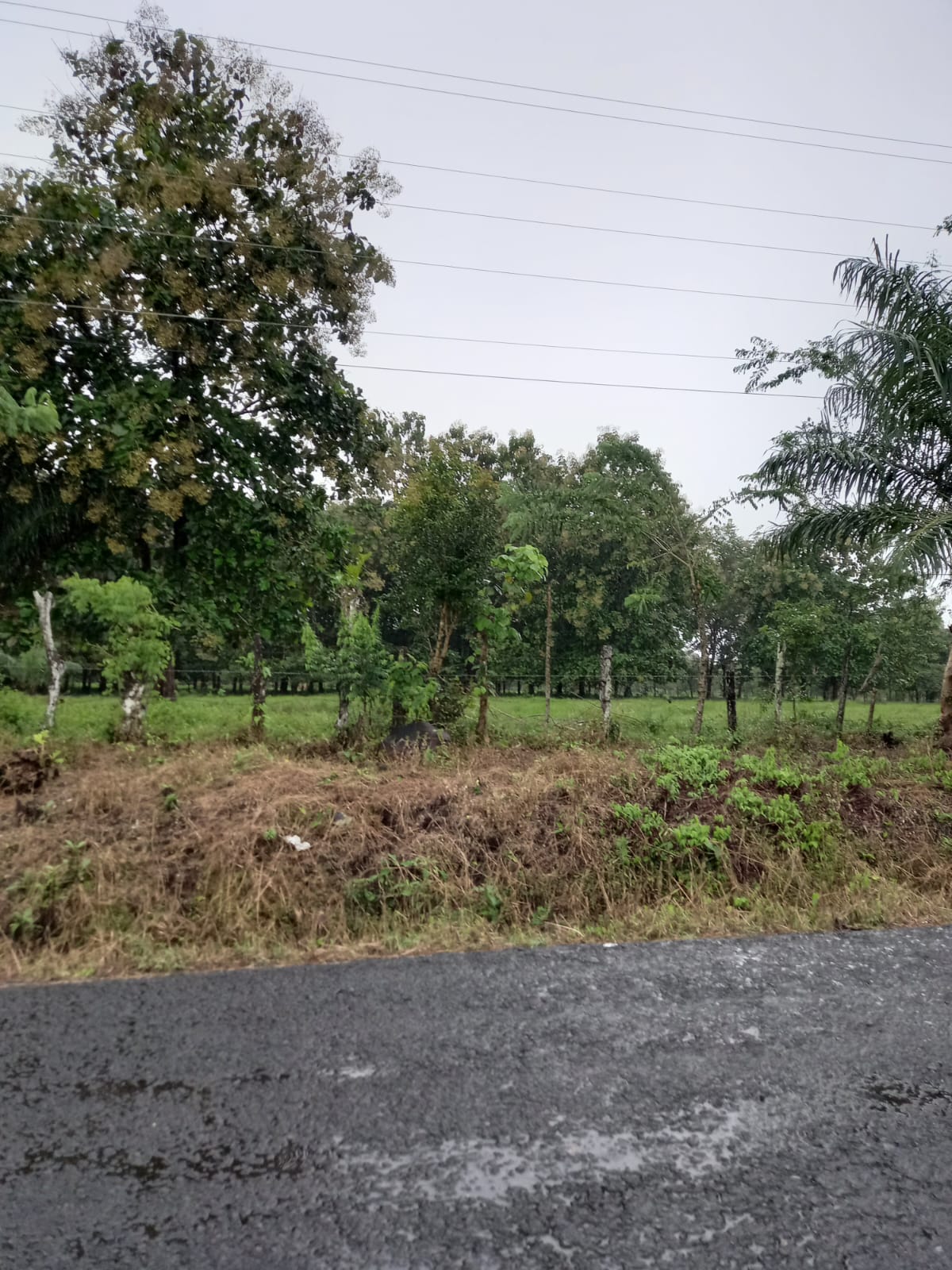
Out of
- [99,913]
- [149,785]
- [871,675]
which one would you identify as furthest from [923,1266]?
[871,675]

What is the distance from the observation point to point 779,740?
34.8 feet

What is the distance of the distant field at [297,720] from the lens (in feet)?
30.9

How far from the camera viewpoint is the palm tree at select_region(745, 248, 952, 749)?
882 cm

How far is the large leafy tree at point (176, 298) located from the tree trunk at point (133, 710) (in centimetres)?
191

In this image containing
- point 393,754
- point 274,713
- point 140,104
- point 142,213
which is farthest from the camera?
point 274,713

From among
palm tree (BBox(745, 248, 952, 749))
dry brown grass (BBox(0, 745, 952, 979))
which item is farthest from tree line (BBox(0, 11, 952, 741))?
dry brown grass (BBox(0, 745, 952, 979))

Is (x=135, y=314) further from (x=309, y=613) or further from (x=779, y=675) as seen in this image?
(x=779, y=675)

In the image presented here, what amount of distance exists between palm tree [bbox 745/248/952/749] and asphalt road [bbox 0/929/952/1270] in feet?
23.1

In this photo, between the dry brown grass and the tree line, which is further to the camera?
the tree line

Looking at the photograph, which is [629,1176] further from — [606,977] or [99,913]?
[99,913]

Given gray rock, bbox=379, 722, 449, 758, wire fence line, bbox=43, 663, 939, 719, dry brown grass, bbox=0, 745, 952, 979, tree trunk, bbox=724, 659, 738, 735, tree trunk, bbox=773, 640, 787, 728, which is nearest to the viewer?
dry brown grass, bbox=0, 745, 952, 979

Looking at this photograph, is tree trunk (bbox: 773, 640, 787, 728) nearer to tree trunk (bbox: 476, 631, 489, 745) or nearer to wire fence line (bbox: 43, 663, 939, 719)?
wire fence line (bbox: 43, 663, 939, 719)

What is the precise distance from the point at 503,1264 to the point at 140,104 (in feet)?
43.2

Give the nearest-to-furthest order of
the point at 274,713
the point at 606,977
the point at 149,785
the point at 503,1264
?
1. the point at 503,1264
2. the point at 606,977
3. the point at 149,785
4. the point at 274,713
